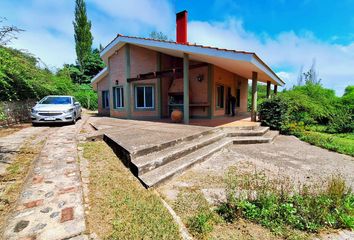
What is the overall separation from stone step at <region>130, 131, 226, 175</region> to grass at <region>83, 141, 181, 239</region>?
263 millimetres

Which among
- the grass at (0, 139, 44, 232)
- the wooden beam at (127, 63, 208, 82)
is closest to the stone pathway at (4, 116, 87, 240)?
the grass at (0, 139, 44, 232)

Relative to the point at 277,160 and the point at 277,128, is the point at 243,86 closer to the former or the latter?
the point at 277,128

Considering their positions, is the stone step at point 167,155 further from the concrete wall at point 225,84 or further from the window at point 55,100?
the window at point 55,100

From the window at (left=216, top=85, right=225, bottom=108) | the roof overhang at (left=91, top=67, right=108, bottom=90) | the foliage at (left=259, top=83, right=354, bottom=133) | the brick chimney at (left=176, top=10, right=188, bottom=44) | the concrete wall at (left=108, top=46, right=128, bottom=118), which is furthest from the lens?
the roof overhang at (left=91, top=67, right=108, bottom=90)

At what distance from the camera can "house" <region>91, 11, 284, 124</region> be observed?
10586 millimetres

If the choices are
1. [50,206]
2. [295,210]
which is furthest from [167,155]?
[295,210]

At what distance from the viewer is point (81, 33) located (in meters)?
35.6

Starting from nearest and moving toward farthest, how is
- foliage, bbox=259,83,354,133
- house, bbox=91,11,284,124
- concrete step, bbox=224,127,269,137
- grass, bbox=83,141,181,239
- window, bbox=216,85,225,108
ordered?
1. grass, bbox=83,141,181,239
2. concrete step, bbox=224,127,269,137
3. foliage, bbox=259,83,354,133
4. house, bbox=91,11,284,124
5. window, bbox=216,85,225,108

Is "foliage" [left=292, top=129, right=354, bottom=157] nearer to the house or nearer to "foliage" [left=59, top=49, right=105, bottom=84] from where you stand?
the house

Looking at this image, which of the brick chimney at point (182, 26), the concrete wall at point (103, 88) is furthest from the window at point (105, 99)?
the brick chimney at point (182, 26)

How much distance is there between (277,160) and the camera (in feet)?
18.3

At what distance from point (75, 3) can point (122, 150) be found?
4339cm

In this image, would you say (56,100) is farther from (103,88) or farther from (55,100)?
(103,88)

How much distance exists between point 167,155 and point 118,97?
11008mm
